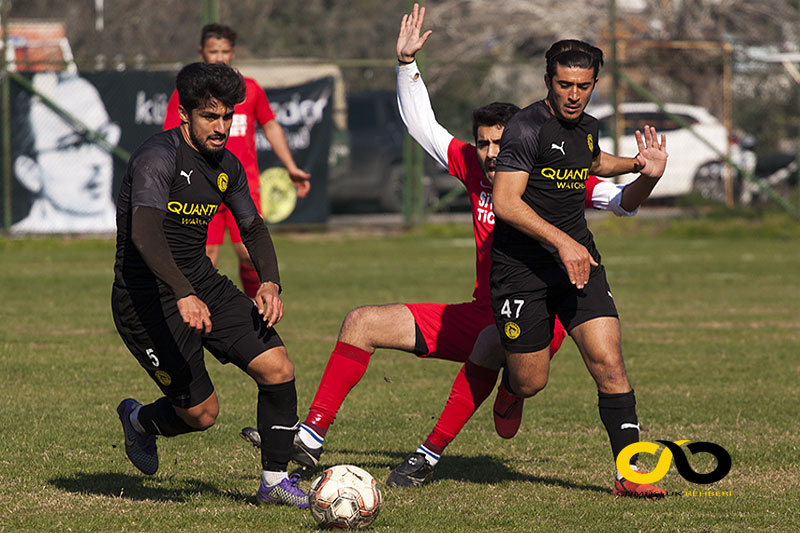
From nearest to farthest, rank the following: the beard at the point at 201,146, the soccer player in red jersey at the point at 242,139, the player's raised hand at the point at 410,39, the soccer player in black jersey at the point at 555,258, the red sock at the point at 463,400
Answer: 1. the beard at the point at 201,146
2. the soccer player in black jersey at the point at 555,258
3. the red sock at the point at 463,400
4. the player's raised hand at the point at 410,39
5. the soccer player in red jersey at the point at 242,139

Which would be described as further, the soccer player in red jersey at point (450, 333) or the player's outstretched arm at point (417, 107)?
the player's outstretched arm at point (417, 107)

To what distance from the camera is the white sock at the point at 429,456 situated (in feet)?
19.4

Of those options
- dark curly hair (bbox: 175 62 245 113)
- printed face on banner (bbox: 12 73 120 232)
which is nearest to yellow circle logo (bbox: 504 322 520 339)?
dark curly hair (bbox: 175 62 245 113)

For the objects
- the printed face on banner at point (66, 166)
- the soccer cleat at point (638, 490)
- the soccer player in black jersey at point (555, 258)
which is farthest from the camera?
the printed face on banner at point (66, 166)

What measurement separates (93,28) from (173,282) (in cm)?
1544

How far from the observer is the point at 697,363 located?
936cm

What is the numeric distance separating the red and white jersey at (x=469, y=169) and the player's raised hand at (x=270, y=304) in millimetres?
1315

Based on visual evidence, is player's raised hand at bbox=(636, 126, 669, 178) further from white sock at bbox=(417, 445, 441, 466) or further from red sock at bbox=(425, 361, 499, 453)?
white sock at bbox=(417, 445, 441, 466)

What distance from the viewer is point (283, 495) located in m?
5.34

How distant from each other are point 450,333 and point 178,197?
5.45 feet

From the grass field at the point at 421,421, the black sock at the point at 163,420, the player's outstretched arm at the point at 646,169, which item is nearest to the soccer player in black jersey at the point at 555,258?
the player's outstretched arm at the point at 646,169

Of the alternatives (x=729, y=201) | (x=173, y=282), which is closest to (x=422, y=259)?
(x=729, y=201)

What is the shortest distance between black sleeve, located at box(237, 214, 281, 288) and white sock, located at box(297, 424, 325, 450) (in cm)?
87

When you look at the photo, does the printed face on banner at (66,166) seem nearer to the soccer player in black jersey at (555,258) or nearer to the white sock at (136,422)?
the white sock at (136,422)
